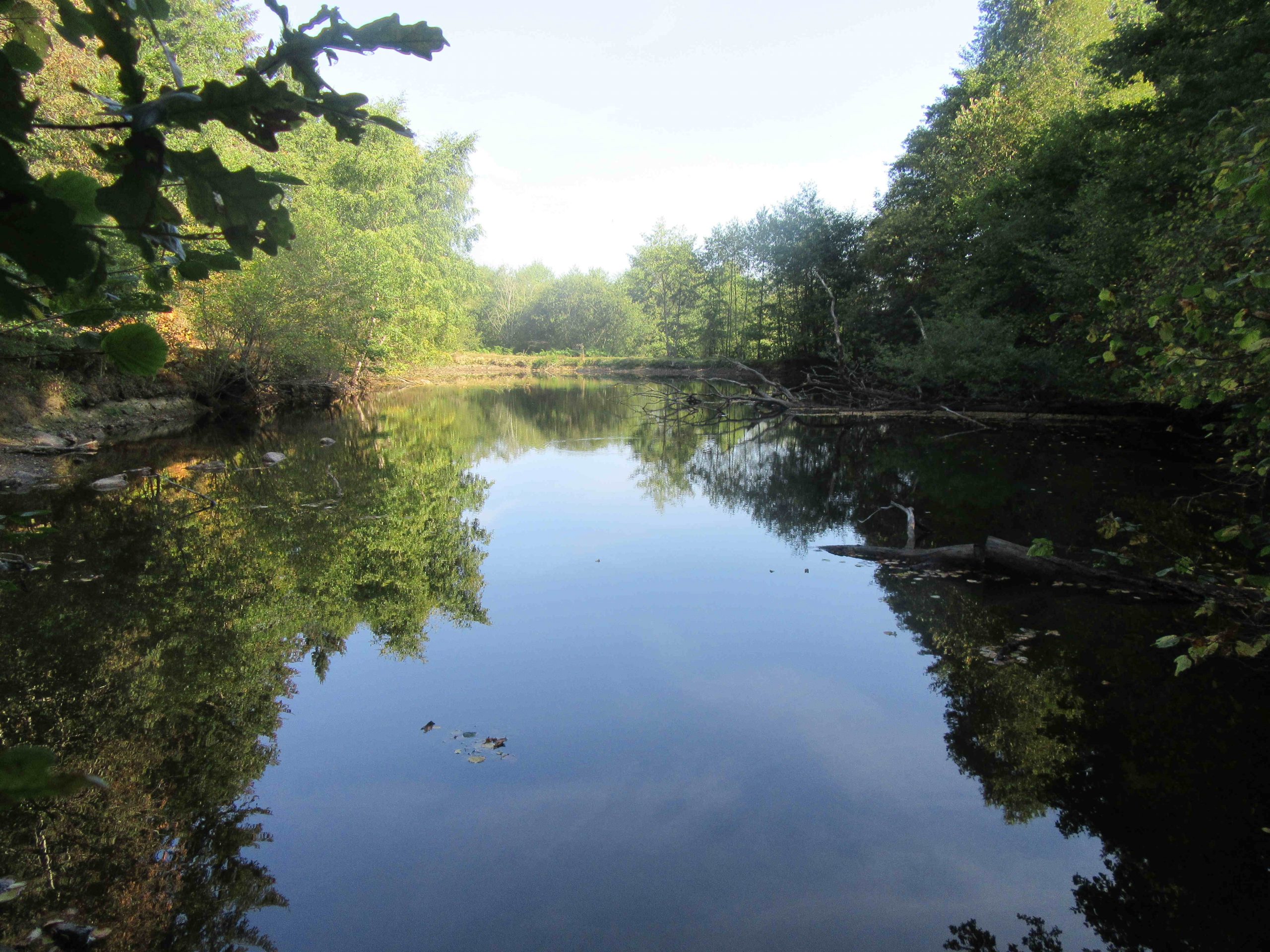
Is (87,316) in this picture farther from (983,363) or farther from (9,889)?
(983,363)

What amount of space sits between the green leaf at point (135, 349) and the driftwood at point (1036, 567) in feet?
23.4

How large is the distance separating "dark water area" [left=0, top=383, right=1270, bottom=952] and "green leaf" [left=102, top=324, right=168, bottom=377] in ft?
10.4

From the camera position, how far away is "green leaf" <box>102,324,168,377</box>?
97 cm

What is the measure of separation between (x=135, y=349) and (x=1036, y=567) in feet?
27.1

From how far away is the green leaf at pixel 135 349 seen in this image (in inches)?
38.3

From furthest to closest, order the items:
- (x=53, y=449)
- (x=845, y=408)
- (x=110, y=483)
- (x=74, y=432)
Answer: (x=845, y=408), (x=74, y=432), (x=53, y=449), (x=110, y=483)

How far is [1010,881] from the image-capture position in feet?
12.0

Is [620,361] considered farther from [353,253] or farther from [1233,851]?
[1233,851]

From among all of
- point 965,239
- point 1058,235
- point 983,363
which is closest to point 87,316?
point 983,363

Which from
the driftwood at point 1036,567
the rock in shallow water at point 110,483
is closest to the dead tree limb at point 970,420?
the driftwood at point 1036,567

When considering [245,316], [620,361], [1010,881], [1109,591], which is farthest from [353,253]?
[620,361]

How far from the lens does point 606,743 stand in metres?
4.87

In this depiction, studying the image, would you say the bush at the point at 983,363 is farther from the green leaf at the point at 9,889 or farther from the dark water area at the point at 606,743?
the green leaf at the point at 9,889

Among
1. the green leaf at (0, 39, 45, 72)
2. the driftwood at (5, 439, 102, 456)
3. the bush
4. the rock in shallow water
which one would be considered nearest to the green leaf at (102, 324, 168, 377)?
the green leaf at (0, 39, 45, 72)
